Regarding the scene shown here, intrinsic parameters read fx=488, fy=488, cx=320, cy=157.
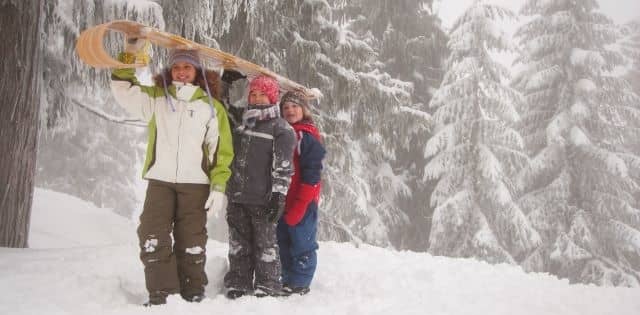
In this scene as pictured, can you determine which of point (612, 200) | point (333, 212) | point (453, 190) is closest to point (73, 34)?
point (333, 212)

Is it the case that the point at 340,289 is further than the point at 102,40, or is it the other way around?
the point at 340,289

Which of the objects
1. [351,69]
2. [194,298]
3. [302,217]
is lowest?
[194,298]

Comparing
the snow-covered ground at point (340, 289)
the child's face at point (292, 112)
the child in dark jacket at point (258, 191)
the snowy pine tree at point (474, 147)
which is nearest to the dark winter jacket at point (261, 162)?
the child in dark jacket at point (258, 191)

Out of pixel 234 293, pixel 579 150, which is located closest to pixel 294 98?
pixel 234 293

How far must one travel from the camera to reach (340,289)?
412 centimetres

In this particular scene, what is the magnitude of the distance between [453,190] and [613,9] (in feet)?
24.3

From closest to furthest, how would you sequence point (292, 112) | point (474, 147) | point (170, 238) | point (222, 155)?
point (170, 238), point (222, 155), point (292, 112), point (474, 147)

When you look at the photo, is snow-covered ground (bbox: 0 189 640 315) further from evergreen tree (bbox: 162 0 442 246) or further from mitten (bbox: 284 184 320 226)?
evergreen tree (bbox: 162 0 442 246)

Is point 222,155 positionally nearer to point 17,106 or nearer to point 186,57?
point 186,57

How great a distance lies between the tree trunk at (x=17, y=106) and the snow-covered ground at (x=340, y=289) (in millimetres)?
569

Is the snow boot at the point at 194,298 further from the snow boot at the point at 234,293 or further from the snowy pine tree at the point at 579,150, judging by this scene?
the snowy pine tree at the point at 579,150

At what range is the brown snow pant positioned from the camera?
3.43 metres

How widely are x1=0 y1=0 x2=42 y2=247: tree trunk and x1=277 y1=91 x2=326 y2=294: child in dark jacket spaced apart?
9.15 feet

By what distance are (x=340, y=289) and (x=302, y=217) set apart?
2.26 ft
